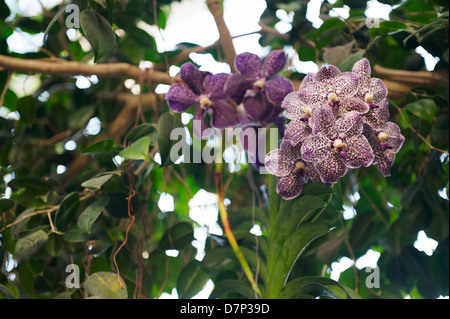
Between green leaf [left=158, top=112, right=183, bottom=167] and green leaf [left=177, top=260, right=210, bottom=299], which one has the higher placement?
green leaf [left=158, top=112, right=183, bottom=167]

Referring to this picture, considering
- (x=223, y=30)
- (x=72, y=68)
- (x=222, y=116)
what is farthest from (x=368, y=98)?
(x=72, y=68)

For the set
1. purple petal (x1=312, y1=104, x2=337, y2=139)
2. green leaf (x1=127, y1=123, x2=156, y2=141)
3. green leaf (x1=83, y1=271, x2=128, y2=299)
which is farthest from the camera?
green leaf (x1=127, y1=123, x2=156, y2=141)

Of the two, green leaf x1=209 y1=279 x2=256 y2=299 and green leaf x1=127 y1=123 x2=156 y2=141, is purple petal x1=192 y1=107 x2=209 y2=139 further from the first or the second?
green leaf x1=209 y1=279 x2=256 y2=299

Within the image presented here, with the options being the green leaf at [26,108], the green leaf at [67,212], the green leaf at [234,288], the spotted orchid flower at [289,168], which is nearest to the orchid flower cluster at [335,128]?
the spotted orchid flower at [289,168]

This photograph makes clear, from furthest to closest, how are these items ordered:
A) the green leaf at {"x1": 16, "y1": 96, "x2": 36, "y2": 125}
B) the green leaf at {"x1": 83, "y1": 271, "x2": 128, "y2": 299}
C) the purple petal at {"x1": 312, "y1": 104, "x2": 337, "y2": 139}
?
1. the green leaf at {"x1": 16, "y1": 96, "x2": 36, "y2": 125}
2. the green leaf at {"x1": 83, "y1": 271, "x2": 128, "y2": 299}
3. the purple petal at {"x1": 312, "y1": 104, "x2": 337, "y2": 139}

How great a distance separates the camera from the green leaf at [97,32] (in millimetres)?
662

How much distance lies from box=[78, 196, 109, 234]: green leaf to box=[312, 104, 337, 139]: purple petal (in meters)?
0.39

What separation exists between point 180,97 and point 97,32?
0.16 m

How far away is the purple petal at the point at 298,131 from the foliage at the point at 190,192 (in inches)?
4.5

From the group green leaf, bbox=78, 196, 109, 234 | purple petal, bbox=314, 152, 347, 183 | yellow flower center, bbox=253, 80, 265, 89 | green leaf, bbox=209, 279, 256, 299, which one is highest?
yellow flower center, bbox=253, 80, 265, 89

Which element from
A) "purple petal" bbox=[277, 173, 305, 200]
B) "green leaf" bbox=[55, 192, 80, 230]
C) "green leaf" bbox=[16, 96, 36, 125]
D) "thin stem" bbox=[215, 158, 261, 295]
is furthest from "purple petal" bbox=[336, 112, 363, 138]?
"green leaf" bbox=[16, 96, 36, 125]

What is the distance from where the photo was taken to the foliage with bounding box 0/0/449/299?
30.1 inches
